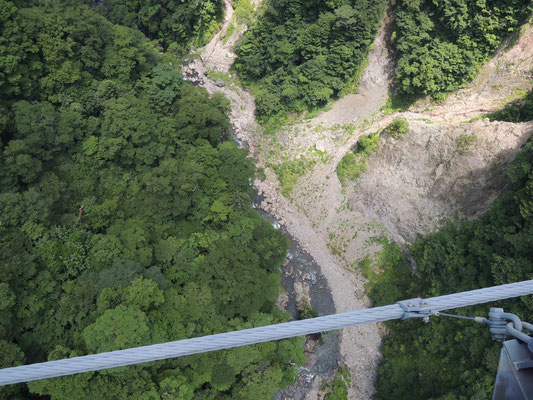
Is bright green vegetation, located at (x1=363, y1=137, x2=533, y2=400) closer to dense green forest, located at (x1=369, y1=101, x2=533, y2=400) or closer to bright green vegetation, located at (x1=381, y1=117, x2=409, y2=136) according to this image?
dense green forest, located at (x1=369, y1=101, x2=533, y2=400)

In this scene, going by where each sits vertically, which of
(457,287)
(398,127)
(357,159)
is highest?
(398,127)

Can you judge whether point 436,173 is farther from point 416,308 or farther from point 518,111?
point 416,308

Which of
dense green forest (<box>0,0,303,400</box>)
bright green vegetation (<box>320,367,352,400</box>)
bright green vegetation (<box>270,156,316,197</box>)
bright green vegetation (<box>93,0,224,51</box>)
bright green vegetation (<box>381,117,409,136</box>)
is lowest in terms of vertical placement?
bright green vegetation (<box>320,367,352,400</box>)

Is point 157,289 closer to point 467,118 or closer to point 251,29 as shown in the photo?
point 467,118

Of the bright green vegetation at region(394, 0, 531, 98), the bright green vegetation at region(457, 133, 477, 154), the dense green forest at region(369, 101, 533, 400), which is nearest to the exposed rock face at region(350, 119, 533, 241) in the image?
the bright green vegetation at region(457, 133, 477, 154)

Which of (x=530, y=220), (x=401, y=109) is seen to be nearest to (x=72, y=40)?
(x=401, y=109)

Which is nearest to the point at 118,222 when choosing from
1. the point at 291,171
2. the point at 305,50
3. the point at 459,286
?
the point at 291,171
